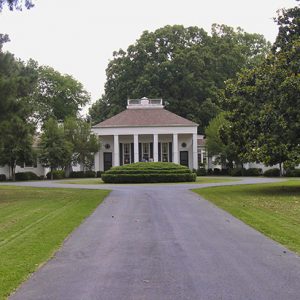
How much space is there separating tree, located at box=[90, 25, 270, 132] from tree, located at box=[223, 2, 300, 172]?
41361mm

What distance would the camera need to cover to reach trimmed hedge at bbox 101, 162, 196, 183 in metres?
40.4

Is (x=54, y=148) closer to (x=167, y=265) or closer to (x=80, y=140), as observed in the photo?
(x=80, y=140)

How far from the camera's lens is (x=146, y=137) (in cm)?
6222

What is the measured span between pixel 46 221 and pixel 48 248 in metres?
4.63

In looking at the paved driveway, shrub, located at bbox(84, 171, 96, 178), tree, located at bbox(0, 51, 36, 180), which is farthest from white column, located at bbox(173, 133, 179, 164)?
the paved driveway

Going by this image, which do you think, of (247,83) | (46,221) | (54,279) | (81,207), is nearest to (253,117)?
(247,83)

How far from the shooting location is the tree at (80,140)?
5816cm

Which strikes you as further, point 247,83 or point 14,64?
point 247,83

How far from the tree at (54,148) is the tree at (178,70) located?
56.0 ft

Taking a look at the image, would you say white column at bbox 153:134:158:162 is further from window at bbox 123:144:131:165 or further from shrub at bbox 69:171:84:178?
shrub at bbox 69:171:84:178

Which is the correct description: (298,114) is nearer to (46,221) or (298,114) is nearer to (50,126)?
(46,221)

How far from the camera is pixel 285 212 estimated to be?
54.3 feet

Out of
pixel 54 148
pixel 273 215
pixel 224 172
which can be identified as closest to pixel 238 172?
pixel 224 172

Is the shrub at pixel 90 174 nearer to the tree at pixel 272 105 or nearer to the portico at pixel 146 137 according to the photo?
the portico at pixel 146 137
